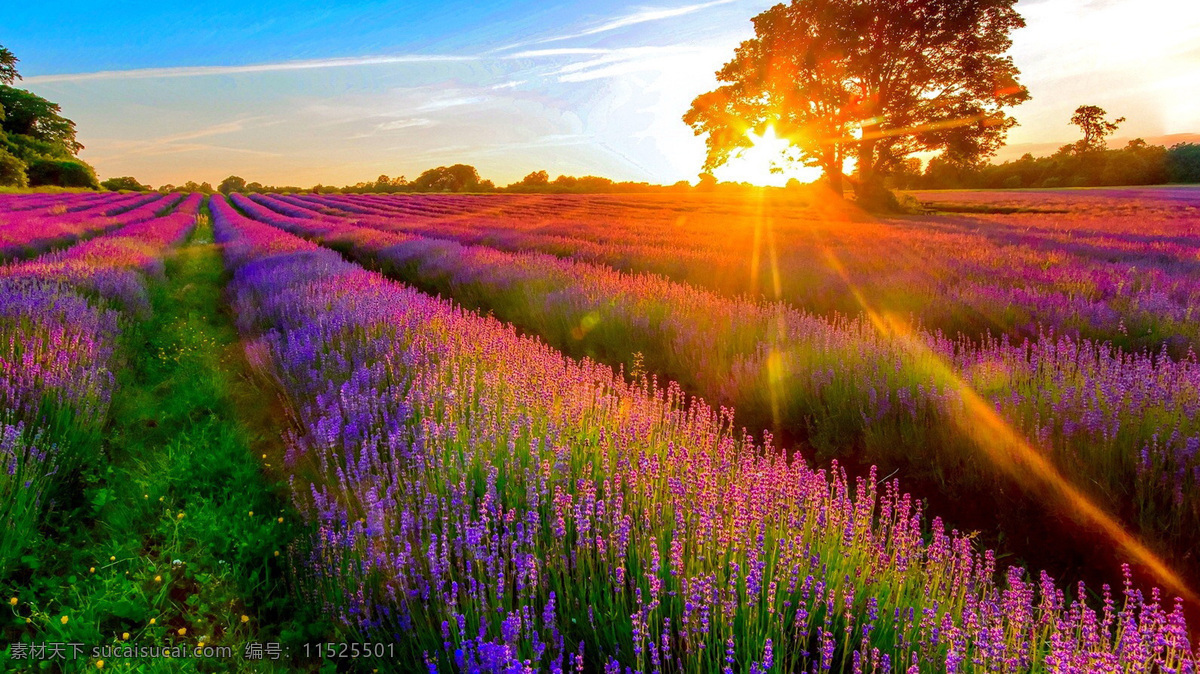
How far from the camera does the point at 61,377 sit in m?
3.37

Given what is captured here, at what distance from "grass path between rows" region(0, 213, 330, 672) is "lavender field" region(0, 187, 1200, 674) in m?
0.02

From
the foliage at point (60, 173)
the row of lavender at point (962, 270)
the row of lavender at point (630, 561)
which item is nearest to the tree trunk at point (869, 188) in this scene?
the row of lavender at point (962, 270)

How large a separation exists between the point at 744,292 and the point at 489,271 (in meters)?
3.37

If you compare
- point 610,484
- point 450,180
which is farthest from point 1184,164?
point 450,180

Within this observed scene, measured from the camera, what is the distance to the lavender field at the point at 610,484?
163 cm

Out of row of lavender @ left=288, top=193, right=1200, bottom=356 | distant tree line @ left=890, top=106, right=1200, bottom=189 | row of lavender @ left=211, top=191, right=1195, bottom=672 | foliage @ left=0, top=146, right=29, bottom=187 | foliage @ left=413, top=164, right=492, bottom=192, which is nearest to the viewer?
row of lavender @ left=211, top=191, right=1195, bottom=672

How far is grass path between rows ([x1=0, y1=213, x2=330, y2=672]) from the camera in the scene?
6.79ft

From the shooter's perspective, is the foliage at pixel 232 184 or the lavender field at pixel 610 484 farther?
the foliage at pixel 232 184

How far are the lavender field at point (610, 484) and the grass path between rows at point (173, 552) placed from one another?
0.02 meters

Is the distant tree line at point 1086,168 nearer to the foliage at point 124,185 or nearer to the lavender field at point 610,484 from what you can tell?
the lavender field at point 610,484

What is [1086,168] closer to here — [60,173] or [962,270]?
[962,270]

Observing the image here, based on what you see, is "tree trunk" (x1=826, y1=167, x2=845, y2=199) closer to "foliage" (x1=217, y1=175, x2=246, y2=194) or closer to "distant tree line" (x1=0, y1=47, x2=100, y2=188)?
"distant tree line" (x1=0, y1=47, x2=100, y2=188)

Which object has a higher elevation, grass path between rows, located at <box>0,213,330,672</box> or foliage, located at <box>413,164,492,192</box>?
foliage, located at <box>413,164,492,192</box>

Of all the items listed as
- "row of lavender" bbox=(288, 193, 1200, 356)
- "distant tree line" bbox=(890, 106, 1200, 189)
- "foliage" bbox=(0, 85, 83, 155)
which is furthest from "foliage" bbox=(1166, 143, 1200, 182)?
"foliage" bbox=(0, 85, 83, 155)
